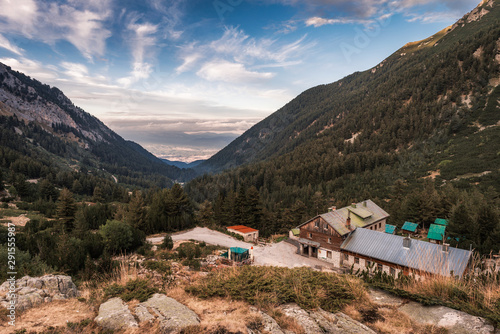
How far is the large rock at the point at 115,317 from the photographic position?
204 inches

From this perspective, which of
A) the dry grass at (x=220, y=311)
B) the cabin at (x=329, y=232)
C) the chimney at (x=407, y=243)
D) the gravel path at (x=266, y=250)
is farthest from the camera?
the cabin at (x=329, y=232)

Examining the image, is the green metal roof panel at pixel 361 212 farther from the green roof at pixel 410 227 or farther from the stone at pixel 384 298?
the stone at pixel 384 298

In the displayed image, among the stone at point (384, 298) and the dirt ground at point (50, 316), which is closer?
the dirt ground at point (50, 316)

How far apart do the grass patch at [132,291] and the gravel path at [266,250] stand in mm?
19017

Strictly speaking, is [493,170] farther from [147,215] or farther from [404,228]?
[147,215]

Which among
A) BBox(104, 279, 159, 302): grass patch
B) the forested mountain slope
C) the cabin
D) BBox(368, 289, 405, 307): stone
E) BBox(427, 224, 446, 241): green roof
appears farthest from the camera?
the forested mountain slope

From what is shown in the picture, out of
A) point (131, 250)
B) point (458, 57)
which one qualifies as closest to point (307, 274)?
point (131, 250)

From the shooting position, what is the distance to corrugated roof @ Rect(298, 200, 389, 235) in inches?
1239

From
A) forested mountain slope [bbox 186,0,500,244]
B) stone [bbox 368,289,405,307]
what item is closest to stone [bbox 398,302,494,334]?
stone [bbox 368,289,405,307]

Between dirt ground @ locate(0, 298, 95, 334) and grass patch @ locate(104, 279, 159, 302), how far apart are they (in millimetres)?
646

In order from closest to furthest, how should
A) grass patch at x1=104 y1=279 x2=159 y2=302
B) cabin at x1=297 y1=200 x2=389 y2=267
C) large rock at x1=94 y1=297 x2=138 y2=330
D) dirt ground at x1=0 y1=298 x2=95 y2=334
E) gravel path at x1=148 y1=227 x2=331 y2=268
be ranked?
large rock at x1=94 y1=297 x2=138 y2=330 < dirt ground at x1=0 y1=298 x2=95 y2=334 < grass patch at x1=104 y1=279 x2=159 y2=302 < gravel path at x1=148 y1=227 x2=331 y2=268 < cabin at x1=297 y1=200 x2=389 y2=267

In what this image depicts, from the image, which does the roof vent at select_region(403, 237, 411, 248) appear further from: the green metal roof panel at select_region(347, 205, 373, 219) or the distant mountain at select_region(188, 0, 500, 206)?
the distant mountain at select_region(188, 0, 500, 206)

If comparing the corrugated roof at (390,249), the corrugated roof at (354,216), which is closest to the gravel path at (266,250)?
the corrugated roof at (390,249)

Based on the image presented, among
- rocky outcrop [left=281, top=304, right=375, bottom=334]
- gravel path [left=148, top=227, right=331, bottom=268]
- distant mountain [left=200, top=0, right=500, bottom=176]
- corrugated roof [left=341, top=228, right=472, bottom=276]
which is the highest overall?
distant mountain [left=200, top=0, right=500, bottom=176]
